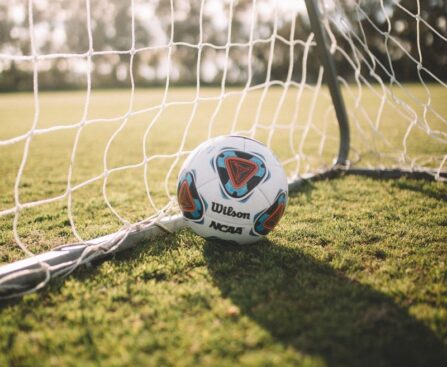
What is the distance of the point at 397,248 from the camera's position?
2.22 meters

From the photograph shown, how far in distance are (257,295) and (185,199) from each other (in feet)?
2.27

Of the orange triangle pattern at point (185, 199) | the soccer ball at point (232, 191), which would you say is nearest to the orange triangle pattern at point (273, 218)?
the soccer ball at point (232, 191)

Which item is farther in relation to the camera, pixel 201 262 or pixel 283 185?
pixel 283 185

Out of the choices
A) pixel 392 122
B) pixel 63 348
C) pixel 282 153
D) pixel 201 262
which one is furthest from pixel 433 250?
pixel 392 122

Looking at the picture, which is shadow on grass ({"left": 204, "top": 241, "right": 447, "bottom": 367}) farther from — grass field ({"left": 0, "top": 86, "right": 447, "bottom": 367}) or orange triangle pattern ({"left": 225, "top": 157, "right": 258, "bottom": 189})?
orange triangle pattern ({"left": 225, "top": 157, "right": 258, "bottom": 189})

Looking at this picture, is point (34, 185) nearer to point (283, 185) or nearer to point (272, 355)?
point (283, 185)

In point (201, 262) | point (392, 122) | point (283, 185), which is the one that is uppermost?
point (283, 185)

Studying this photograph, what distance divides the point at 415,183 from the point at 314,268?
1.92 m

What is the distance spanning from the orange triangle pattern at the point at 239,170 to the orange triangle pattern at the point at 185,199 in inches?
10.1

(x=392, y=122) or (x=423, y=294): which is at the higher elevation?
(x=423, y=294)

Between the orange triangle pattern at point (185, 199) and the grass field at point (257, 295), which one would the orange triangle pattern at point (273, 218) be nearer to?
the grass field at point (257, 295)

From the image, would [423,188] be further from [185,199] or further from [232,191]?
[185,199]

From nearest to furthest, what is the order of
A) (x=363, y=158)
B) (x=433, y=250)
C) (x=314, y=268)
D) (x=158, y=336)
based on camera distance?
(x=158, y=336), (x=314, y=268), (x=433, y=250), (x=363, y=158)

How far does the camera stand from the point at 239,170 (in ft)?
6.84
